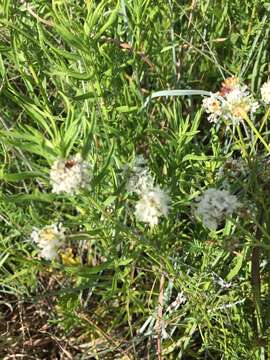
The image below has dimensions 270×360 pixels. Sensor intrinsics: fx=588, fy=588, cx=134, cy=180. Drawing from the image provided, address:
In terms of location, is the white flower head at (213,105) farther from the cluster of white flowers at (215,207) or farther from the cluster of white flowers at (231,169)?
the cluster of white flowers at (215,207)

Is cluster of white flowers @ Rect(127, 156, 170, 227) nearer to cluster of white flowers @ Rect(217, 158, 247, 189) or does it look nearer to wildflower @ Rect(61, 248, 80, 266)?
cluster of white flowers @ Rect(217, 158, 247, 189)

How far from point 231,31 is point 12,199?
960 millimetres

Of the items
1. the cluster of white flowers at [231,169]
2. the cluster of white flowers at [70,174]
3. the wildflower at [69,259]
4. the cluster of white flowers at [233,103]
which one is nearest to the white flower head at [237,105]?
the cluster of white flowers at [233,103]

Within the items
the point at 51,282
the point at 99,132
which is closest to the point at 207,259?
the point at 99,132

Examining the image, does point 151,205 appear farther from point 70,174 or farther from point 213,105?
point 213,105

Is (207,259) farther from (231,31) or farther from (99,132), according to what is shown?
(231,31)

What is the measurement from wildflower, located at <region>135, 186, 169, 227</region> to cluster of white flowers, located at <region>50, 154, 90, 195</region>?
0.10 m

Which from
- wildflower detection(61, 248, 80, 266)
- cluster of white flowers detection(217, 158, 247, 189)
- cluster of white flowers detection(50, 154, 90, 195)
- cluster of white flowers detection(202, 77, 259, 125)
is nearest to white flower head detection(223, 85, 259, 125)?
cluster of white flowers detection(202, 77, 259, 125)

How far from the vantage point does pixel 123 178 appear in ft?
3.57

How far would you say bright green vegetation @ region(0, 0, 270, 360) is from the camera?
112 cm

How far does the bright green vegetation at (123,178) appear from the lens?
1.12m

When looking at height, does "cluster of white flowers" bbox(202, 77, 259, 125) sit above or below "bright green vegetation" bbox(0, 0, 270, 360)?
above

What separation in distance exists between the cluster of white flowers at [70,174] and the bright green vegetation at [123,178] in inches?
1.7

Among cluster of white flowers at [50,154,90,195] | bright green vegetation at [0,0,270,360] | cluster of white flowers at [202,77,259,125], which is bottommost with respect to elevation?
→ bright green vegetation at [0,0,270,360]
